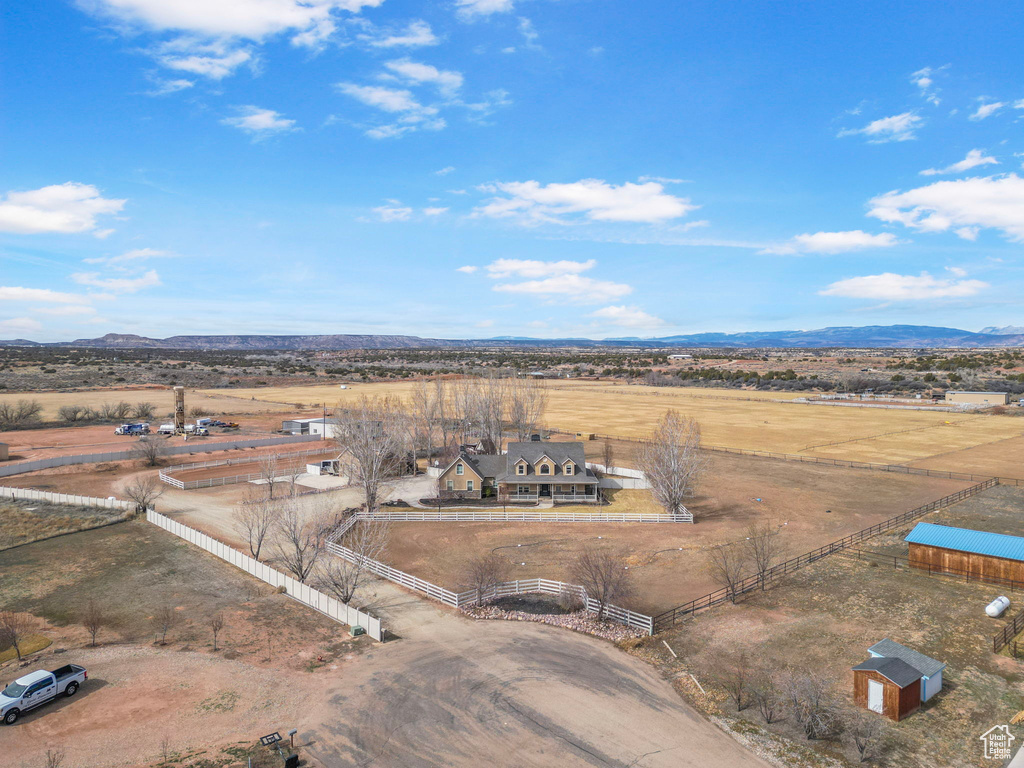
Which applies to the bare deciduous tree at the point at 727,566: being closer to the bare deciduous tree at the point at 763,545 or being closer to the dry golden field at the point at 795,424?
the bare deciduous tree at the point at 763,545

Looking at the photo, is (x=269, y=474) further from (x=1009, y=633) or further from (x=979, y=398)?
(x=979, y=398)

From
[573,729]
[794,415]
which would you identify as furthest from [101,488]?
[794,415]

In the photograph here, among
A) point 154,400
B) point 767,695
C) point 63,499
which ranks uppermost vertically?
point 154,400

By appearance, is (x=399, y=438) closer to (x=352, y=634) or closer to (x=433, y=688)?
(x=352, y=634)

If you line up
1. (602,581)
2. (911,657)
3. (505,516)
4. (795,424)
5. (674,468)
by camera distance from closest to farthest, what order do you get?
(911,657), (602,581), (505,516), (674,468), (795,424)

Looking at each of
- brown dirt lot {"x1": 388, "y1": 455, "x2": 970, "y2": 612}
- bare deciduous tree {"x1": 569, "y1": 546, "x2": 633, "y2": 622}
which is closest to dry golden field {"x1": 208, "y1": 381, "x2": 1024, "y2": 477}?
→ brown dirt lot {"x1": 388, "y1": 455, "x2": 970, "y2": 612}

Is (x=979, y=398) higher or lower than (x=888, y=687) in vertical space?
higher

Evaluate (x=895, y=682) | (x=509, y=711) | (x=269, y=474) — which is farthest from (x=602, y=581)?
(x=269, y=474)

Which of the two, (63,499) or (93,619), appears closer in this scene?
(93,619)
